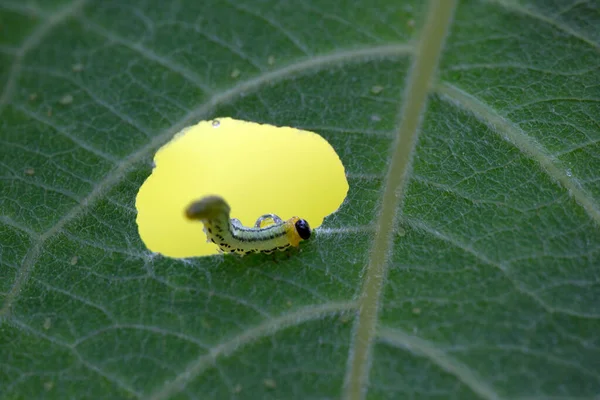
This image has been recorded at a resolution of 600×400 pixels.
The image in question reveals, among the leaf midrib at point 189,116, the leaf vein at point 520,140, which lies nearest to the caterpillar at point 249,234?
the leaf midrib at point 189,116

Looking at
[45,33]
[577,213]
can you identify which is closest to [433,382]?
[577,213]

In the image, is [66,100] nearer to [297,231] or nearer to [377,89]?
[297,231]

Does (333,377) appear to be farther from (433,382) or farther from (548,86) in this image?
(548,86)

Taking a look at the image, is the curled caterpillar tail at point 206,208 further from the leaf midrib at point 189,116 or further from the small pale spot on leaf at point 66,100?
the small pale spot on leaf at point 66,100

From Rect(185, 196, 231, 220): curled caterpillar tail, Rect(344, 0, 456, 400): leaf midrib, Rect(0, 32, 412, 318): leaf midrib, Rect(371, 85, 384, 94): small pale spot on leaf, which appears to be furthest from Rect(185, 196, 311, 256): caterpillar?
Rect(371, 85, 384, 94): small pale spot on leaf

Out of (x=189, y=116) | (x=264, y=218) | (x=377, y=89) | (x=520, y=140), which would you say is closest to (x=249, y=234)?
(x=264, y=218)

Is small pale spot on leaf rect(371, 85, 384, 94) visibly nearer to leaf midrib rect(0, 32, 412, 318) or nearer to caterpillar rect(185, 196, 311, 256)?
leaf midrib rect(0, 32, 412, 318)
